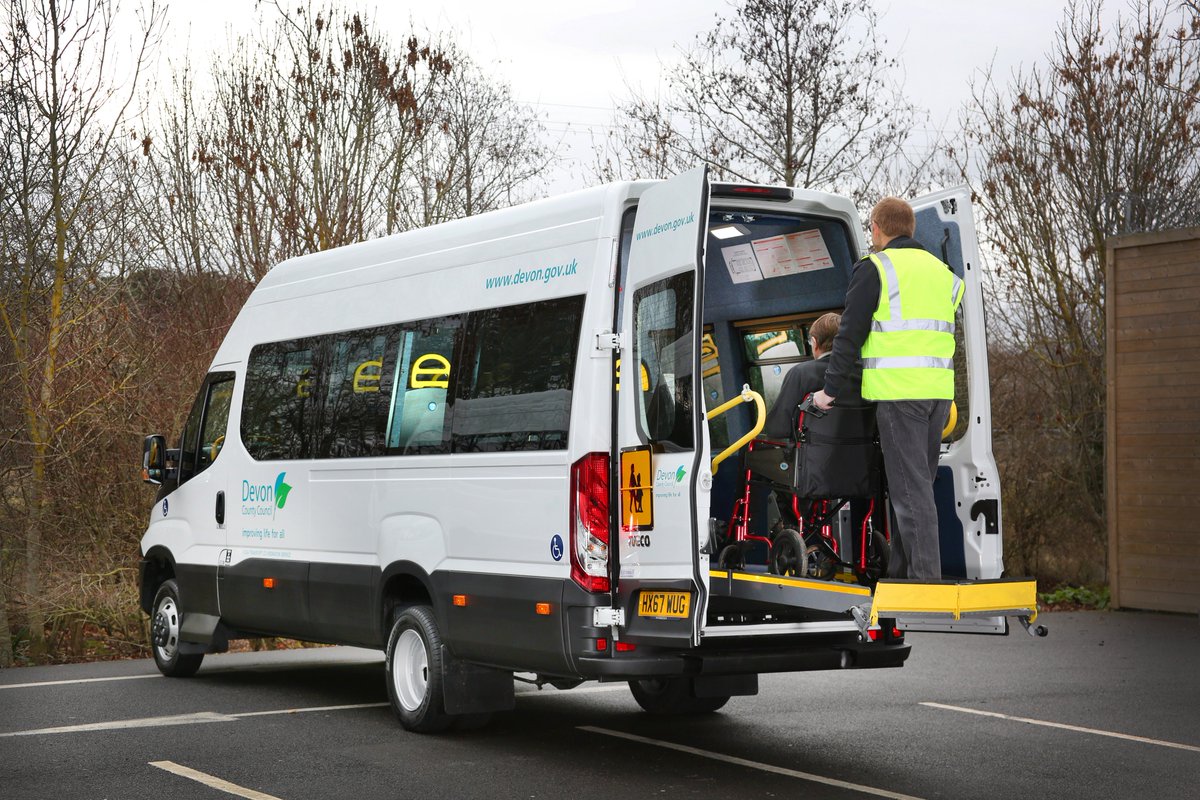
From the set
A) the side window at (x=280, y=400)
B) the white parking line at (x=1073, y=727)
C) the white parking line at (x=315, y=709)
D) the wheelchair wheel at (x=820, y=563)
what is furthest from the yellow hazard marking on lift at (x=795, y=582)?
the white parking line at (x=315, y=709)

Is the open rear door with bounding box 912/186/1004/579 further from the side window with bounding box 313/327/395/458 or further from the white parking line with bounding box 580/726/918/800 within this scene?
the side window with bounding box 313/327/395/458

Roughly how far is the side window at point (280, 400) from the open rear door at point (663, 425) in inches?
116

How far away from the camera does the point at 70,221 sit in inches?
559

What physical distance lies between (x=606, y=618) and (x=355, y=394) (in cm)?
266

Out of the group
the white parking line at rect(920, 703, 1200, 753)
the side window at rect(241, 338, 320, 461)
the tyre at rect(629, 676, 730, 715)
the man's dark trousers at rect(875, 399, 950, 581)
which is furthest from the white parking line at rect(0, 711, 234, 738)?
the white parking line at rect(920, 703, 1200, 753)

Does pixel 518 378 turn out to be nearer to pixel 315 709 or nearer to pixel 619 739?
pixel 619 739

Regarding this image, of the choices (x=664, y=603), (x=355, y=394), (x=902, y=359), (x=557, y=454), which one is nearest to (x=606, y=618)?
(x=664, y=603)

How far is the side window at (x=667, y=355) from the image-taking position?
650 cm

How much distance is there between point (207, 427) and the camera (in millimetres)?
10383

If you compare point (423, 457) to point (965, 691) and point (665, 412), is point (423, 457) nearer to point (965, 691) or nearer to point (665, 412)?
point (665, 412)

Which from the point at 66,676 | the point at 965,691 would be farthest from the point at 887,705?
the point at 66,676

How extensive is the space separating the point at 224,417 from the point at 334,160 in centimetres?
847

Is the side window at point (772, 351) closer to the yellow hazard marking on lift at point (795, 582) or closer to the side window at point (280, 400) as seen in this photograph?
the yellow hazard marking on lift at point (795, 582)

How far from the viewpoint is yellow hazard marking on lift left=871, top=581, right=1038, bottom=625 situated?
6.17 metres
